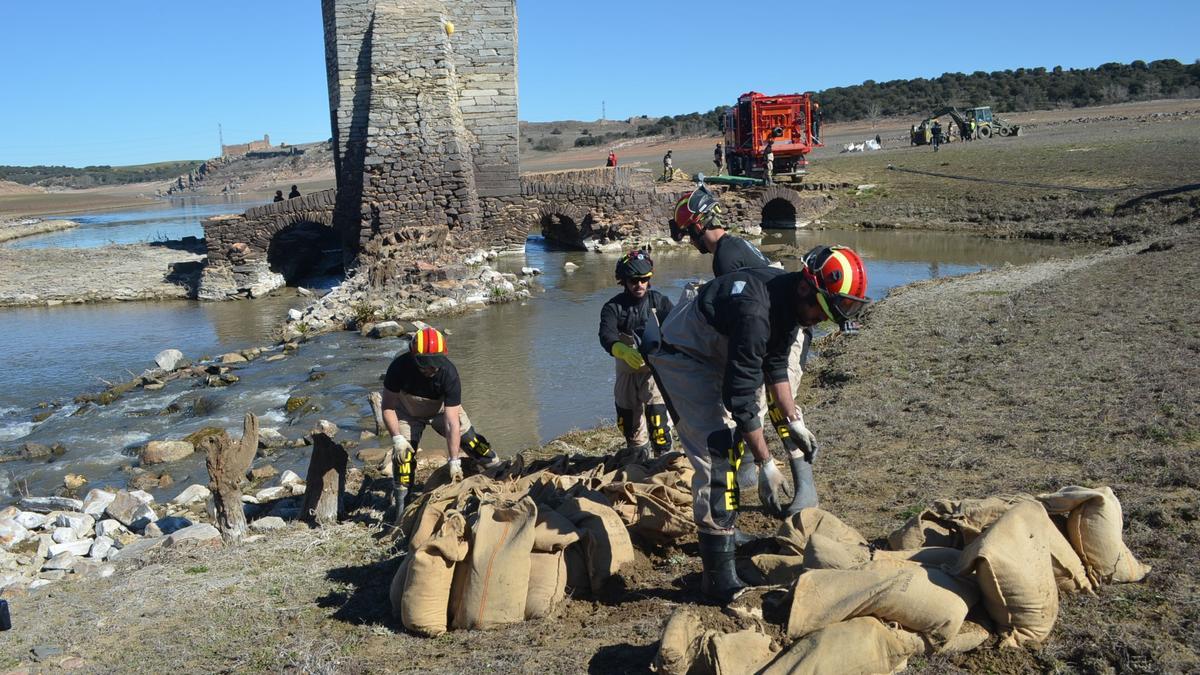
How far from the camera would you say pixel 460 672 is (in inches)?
159

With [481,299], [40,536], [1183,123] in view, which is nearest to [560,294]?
[481,299]

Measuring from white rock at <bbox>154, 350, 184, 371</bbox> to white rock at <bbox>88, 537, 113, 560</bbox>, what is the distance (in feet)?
25.6

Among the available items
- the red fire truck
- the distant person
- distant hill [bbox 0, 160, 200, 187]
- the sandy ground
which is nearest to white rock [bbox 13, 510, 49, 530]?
the sandy ground

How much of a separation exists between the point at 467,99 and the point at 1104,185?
17872mm

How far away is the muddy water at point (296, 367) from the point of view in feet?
35.6

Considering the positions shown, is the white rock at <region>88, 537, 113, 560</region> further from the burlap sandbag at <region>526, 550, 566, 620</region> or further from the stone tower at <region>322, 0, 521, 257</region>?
the stone tower at <region>322, 0, 521, 257</region>

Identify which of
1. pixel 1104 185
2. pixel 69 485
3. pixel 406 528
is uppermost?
pixel 1104 185

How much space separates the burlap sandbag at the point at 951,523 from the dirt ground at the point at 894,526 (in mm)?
473

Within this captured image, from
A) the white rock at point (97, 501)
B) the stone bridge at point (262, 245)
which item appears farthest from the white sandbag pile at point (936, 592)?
the stone bridge at point (262, 245)

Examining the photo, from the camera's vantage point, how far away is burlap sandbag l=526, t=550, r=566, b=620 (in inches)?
181

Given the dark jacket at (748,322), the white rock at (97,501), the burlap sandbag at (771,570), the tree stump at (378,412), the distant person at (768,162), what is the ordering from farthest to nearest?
the distant person at (768,162)
the tree stump at (378,412)
the white rock at (97,501)
the burlap sandbag at (771,570)
the dark jacket at (748,322)

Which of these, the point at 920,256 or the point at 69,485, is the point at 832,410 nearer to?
the point at 69,485

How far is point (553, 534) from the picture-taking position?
4.74 m

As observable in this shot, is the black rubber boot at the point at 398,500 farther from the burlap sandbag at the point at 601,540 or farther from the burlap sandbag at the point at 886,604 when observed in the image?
the burlap sandbag at the point at 886,604
